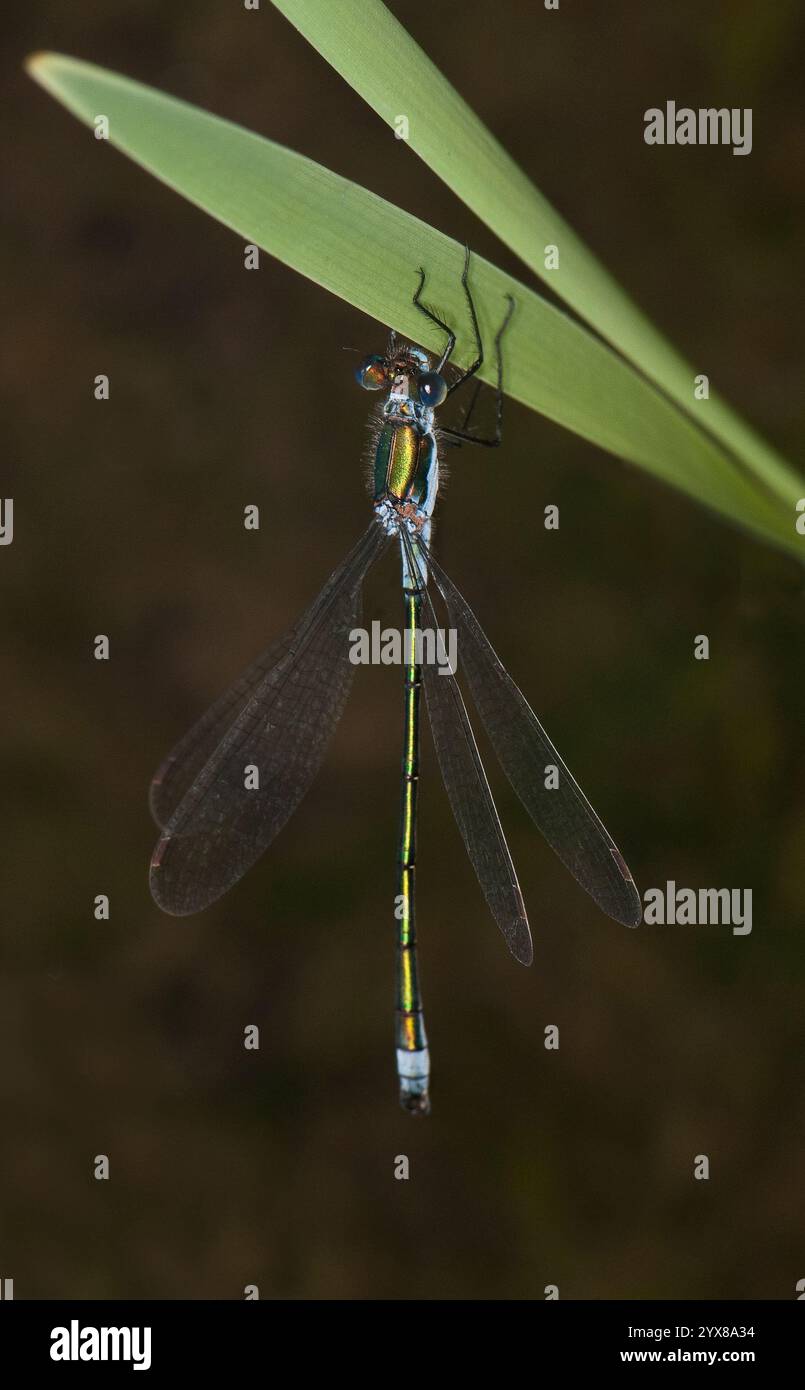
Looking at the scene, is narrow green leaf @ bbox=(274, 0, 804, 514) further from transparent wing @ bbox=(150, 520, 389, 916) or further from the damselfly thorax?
transparent wing @ bbox=(150, 520, 389, 916)

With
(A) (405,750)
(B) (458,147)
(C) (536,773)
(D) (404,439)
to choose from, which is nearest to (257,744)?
(A) (405,750)

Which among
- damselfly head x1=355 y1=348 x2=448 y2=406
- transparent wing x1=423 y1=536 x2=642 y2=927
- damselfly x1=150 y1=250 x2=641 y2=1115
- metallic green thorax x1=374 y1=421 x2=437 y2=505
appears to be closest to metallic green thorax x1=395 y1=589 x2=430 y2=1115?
damselfly x1=150 y1=250 x2=641 y2=1115

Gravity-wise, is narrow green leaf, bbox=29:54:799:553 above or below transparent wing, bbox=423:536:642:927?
above

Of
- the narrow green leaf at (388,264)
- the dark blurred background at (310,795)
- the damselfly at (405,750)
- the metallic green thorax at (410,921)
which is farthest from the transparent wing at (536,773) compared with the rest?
the dark blurred background at (310,795)

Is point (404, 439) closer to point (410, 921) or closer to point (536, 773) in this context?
point (536, 773)

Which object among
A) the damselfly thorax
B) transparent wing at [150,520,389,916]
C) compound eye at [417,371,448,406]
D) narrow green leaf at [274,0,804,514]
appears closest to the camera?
narrow green leaf at [274,0,804,514]

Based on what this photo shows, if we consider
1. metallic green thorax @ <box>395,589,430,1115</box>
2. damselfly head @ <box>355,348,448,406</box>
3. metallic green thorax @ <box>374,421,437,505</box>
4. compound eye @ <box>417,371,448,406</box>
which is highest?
damselfly head @ <box>355,348,448,406</box>

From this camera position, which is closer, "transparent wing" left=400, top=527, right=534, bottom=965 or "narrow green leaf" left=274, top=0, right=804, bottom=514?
"narrow green leaf" left=274, top=0, right=804, bottom=514
